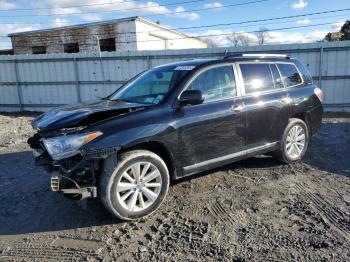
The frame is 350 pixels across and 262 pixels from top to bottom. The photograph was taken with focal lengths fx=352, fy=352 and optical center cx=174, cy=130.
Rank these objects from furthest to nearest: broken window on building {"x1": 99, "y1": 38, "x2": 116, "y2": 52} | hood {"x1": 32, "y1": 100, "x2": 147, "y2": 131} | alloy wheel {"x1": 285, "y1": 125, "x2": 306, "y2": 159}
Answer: broken window on building {"x1": 99, "y1": 38, "x2": 116, "y2": 52}
alloy wheel {"x1": 285, "y1": 125, "x2": 306, "y2": 159}
hood {"x1": 32, "y1": 100, "x2": 147, "y2": 131}

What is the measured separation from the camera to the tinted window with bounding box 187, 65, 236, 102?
182 inches

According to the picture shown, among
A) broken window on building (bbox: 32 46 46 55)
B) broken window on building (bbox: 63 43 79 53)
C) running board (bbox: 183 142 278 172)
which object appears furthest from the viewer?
broken window on building (bbox: 32 46 46 55)

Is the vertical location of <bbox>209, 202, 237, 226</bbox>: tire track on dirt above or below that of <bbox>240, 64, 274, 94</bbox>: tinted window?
below

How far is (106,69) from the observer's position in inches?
522

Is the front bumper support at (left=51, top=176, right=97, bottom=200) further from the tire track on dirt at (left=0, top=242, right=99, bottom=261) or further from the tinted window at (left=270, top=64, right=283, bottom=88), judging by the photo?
the tinted window at (left=270, top=64, right=283, bottom=88)

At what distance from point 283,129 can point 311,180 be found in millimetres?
902

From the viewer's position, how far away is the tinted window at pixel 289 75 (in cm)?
571

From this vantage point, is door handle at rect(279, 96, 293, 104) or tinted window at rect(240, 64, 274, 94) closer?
tinted window at rect(240, 64, 274, 94)

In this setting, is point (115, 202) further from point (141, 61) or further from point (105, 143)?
point (141, 61)

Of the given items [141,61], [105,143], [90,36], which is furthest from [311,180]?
[90,36]

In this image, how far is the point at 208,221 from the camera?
3982mm

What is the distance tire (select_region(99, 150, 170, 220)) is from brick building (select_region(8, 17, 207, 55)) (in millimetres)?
20997

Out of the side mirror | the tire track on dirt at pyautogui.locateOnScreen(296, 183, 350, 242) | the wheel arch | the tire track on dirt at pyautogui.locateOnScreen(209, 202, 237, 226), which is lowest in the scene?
the tire track on dirt at pyautogui.locateOnScreen(296, 183, 350, 242)

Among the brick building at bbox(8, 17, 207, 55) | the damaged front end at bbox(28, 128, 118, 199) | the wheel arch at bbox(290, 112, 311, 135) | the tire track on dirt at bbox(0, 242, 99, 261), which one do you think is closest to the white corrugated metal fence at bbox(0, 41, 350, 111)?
the wheel arch at bbox(290, 112, 311, 135)
